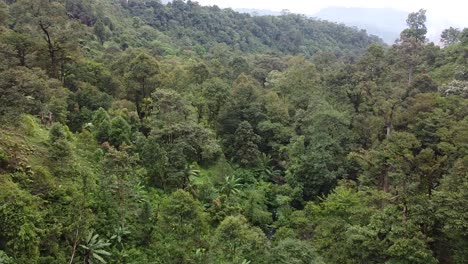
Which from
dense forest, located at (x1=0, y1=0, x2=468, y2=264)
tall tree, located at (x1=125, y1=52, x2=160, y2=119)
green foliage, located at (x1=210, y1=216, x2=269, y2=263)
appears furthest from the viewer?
tall tree, located at (x1=125, y1=52, x2=160, y2=119)

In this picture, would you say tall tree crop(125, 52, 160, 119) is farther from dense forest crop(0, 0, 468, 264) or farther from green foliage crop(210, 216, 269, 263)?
green foliage crop(210, 216, 269, 263)

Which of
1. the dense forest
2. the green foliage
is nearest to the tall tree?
the dense forest

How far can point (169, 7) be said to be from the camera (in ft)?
287

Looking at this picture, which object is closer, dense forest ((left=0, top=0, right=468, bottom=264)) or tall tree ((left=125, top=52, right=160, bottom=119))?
dense forest ((left=0, top=0, right=468, bottom=264))

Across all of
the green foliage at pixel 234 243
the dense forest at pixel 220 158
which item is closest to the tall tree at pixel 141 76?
the dense forest at pixel 220 158

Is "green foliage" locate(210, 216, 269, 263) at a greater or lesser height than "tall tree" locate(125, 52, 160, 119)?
lesser

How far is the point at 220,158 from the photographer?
31.0 m

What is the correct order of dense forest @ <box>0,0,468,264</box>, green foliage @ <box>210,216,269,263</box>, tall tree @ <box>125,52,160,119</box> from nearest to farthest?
green foliage @ <box>210,216,269,263</box>
dense forest @ <box>0,0,468,264</box>
tall tree @ <box>125,52,160,119</box>

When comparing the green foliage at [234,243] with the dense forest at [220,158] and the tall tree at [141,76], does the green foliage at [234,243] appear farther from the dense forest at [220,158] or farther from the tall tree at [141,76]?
the tall tree at [141,76]

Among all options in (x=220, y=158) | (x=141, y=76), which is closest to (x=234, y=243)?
(x=220, y=158)

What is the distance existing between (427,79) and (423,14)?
27.3 m

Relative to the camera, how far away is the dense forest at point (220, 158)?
55.2ft

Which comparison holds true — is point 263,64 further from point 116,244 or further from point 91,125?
point 116,244

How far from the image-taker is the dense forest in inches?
662
